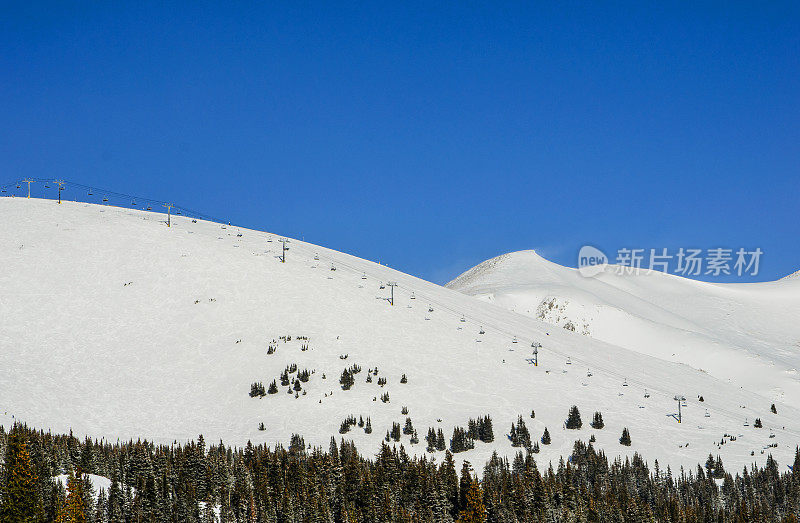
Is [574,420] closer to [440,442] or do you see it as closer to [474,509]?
[440,442]

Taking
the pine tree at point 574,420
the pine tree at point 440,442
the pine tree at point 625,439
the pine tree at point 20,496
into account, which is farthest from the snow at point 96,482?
the pine tree at point 625,439

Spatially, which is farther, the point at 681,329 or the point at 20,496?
the point at 681,329

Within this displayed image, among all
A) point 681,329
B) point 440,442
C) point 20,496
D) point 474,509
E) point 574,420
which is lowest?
point 474,509

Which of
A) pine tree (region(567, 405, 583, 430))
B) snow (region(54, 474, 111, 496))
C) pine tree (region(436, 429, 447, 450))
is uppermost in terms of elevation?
pine tree (region(567, 405, 583, 430))

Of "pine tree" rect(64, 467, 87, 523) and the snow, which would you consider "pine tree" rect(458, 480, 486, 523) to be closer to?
"pine tree" rect(64, 467, 87, 523)

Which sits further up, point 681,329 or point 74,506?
point 681,329

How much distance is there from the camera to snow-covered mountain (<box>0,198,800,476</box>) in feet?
221

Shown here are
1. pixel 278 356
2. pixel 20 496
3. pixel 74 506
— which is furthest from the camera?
pixel 278 356

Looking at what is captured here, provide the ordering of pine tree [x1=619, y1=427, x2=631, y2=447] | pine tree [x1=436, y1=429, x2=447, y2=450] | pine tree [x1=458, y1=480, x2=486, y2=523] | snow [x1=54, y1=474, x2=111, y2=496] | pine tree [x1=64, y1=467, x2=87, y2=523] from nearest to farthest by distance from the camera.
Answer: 1. pine tree [x1=64, y1=467, x2=87, y2=523]
2. pine tree [x1=458, y1=480, x2=486, y2=523]
3. snow [x1=54, y1=474, x2=111, y2=496]
4. pine tree [x1=436, y1=429, x2=447, y2=450]
5. pine tree [x1=619, y1=427, x2=631, y2=447]

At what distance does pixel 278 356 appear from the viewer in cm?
7850

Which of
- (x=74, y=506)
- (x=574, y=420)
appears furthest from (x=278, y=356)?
(x=74, y=506)

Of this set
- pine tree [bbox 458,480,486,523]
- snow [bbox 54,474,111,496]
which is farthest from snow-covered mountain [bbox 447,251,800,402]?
snow [bbox 54,474,111,496]

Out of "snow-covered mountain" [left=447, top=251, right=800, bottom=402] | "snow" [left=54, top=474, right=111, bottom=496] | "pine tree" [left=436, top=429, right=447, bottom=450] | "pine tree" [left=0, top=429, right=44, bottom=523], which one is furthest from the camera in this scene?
"snow-covered mountain" [left=447, top=251, right=800, bottom=402]

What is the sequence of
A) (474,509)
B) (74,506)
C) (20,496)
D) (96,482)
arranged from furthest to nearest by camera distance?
1. (96,482)
2. (474,509)
3. (20,496)
4. (74,506)
